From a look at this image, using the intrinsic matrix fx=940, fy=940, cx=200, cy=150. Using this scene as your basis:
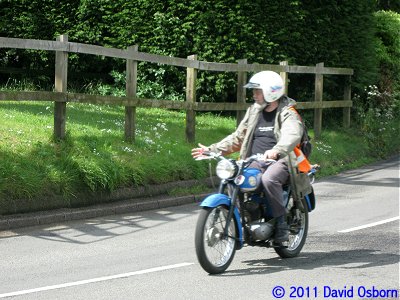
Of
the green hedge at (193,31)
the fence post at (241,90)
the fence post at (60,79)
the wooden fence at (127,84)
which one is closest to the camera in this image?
the wooden fence at (127,84)

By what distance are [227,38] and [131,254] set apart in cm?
1013

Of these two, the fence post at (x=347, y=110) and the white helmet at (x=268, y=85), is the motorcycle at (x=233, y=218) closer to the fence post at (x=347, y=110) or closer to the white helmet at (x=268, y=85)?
the white helmet at (x=268, y=85)

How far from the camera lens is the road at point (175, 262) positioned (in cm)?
808

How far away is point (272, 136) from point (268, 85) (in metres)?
0.52

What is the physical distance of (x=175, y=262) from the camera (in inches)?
368

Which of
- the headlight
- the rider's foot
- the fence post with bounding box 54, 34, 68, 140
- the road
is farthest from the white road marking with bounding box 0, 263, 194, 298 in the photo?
the fence post with bounding box 54, 34, 68, 140

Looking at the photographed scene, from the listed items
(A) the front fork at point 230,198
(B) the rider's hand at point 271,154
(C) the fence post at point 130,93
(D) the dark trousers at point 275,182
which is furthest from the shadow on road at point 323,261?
(C) the fence post at point 130,93

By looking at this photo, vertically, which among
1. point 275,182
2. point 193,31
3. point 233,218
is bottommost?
point 233,218

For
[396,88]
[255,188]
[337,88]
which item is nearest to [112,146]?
[255,188]

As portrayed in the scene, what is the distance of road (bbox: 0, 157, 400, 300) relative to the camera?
808 centimetres

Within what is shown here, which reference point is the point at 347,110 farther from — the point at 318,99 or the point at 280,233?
the point at 280,233

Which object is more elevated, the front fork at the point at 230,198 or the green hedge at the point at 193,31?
the green hedge at the point at 193,31

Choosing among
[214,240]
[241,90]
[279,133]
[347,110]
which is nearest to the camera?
[214,240]

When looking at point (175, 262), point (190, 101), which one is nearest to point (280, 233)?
point (175, 262)
